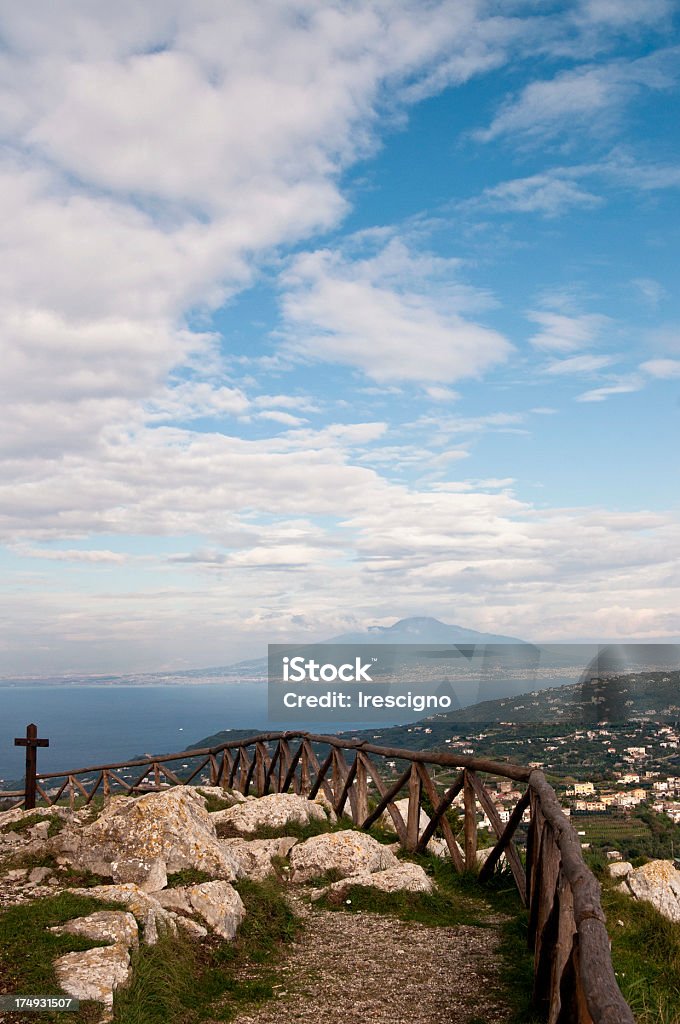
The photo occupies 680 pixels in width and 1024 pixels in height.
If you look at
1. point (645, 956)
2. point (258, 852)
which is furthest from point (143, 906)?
point (645, 956)

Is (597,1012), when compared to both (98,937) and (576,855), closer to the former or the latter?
(576,855)

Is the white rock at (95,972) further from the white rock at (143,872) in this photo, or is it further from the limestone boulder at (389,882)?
the limestone boulder at (389,882)

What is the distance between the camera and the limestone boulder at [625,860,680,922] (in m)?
8.07

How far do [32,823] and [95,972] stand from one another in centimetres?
494

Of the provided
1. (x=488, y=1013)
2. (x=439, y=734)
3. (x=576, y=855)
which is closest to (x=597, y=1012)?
(x=576, y=855)

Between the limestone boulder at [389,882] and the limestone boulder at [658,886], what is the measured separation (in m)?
2.36

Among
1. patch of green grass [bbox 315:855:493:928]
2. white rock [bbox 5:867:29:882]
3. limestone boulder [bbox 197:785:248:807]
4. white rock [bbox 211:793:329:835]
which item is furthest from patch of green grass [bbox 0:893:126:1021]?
limestone boulder [bbox 197:785:248:807]

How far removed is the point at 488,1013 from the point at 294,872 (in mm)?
3641

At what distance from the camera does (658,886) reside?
8297mm

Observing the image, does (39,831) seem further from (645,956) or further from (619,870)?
(619,870)

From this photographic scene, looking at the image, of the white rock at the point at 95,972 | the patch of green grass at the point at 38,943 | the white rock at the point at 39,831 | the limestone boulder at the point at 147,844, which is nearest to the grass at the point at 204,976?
the white rock at the point at 95,972

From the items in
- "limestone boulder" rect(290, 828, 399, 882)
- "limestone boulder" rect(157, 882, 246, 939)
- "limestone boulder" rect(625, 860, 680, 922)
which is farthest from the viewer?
"limestone boulder" rect(290, 828, 399, 882)

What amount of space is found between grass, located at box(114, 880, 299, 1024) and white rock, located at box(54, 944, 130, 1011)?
0.26 feet

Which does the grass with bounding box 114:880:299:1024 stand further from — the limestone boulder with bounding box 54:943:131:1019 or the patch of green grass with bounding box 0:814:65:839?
the patch of green grass with bounding box 0:814:65:839
